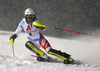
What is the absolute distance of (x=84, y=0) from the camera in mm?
17344

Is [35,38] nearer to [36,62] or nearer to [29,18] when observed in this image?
[29,18]

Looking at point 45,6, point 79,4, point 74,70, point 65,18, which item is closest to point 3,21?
point 45,6

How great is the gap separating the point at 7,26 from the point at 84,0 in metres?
7.82

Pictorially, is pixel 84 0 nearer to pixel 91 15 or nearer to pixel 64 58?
pixel 91 15

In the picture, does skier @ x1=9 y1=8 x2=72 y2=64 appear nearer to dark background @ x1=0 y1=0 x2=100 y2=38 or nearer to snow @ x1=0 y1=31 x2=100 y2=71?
snow @ x1=0 y1=31 x2=100 y2=71

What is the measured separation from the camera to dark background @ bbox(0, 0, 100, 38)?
1666 centimetres

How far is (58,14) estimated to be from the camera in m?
17.9

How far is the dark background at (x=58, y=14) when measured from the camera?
16.7 meters

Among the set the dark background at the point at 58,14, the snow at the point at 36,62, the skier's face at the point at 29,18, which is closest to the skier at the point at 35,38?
the skier's face at the point at 29,18

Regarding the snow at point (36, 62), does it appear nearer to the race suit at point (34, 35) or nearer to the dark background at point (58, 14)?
the race suit at point (34, 35)

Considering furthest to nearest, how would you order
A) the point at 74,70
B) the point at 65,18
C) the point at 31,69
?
the point at 65,18 → the point at 74,70 → the point at 31,69

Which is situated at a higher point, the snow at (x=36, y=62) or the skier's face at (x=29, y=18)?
the skier's face at (x=29, y=18)

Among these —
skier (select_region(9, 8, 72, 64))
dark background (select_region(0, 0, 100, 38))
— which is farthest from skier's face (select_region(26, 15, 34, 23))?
dark background (select_region(0, 0, 100, 38))

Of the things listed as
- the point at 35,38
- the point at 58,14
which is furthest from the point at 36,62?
the point at 58,14
